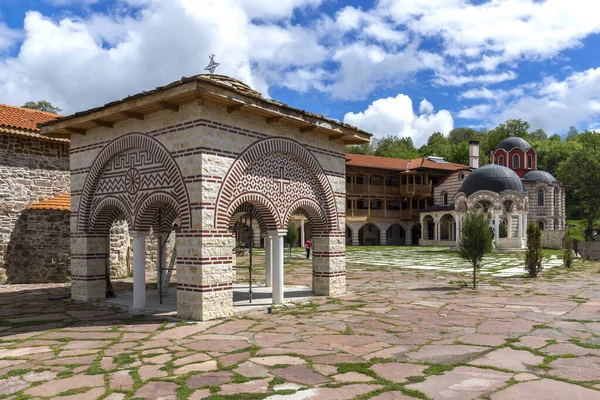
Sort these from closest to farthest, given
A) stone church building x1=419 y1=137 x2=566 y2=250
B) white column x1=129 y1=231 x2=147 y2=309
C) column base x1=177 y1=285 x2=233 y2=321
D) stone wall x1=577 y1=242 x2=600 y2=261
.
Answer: column base x1=177 y1=285 x2=233 y2=321
white column x1=129 y1=231 x2=147 y2=309
stone wall x1=577 y1=242 x2=600 y2=261
stone church building x1=419 y1=137 x2=566 y2=250

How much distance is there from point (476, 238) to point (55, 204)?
11374 mm

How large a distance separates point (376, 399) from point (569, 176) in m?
45.9

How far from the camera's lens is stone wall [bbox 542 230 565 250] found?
31.4m

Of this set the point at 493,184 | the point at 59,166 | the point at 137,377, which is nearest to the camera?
the point at 137,377

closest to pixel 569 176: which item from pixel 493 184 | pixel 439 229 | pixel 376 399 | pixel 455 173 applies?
pixel 455 173

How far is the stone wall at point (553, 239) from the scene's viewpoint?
3138 centimetres

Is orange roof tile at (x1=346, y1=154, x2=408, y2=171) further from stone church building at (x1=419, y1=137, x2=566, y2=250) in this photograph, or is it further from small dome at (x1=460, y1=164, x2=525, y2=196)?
small dome at (x1=460, y1=164, x2=525, y2=196)

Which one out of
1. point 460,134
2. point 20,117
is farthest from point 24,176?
point 460,134

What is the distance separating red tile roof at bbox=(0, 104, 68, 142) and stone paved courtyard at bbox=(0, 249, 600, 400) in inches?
206

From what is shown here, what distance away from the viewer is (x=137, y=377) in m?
4.71

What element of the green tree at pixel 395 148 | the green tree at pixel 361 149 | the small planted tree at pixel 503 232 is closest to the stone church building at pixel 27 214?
the small planted tree at pixel 503 232

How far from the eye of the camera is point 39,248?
42.8 ft

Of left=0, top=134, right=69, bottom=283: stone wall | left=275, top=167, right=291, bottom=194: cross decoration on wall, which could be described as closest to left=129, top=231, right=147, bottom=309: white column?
left=275, top=167, right=291, bottom=194: cross decoration on wall

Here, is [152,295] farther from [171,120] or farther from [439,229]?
[439,229]
